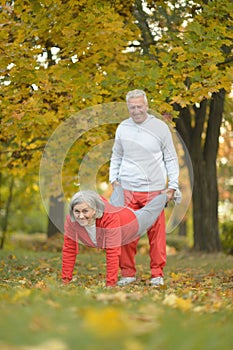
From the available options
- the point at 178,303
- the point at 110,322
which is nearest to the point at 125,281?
the point at 178,303

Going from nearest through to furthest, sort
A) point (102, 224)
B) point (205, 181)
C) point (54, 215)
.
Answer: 1. point (102, 224)
2. point (205, 181)
3. point (54, 215)

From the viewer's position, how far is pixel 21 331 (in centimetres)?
322

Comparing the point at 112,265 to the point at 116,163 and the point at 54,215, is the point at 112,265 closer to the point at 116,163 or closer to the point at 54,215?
the point at 116,163

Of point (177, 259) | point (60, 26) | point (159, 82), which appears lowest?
point (177, 259)

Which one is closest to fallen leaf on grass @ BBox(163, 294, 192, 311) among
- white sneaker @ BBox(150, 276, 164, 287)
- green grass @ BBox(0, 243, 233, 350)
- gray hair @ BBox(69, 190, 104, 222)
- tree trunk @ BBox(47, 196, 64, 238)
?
green grass @ BBox(0, 243, 233, 350)

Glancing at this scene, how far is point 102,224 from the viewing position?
7.06 m

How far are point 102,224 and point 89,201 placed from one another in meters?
0.32

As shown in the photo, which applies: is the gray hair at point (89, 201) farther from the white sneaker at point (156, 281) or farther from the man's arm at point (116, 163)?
the white sneaker at point (156, 281)

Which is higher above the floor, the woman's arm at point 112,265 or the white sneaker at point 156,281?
the woman's arm at point 112,265

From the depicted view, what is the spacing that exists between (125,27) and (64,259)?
16.0 ft

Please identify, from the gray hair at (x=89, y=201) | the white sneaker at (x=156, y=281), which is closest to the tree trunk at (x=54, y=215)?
the white sneaker at (x=156, y=281)

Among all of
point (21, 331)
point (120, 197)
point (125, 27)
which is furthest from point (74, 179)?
point (21, 331)

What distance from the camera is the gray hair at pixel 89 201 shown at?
6.89 m

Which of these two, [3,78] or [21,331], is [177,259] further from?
[21,331]
